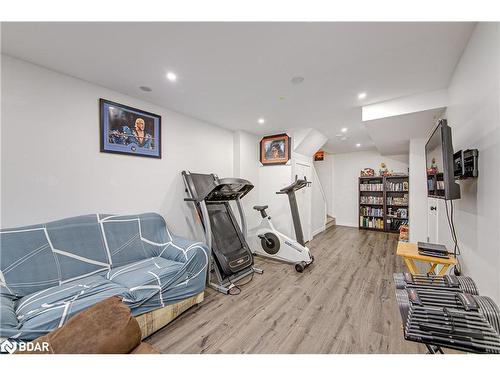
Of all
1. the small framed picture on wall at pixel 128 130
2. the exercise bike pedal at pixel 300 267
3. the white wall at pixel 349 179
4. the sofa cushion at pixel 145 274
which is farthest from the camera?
the white wall at pixel 349 179

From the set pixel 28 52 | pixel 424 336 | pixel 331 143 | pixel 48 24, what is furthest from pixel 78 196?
pixel 331 143

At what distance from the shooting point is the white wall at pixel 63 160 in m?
1.73

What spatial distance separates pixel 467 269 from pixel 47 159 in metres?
3.96

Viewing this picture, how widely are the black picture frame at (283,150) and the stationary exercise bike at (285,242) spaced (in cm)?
93

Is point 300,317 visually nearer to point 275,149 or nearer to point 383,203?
point 275,149

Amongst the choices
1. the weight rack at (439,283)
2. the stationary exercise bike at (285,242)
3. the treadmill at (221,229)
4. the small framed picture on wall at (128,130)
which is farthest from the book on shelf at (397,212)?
the small framed picture on wall at (128,130)

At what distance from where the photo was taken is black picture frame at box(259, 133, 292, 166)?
4.08 m

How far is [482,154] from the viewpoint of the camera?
4.26 feet

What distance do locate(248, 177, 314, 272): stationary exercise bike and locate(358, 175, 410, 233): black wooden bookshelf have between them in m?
3.61

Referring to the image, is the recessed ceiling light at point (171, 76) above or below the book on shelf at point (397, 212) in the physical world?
above

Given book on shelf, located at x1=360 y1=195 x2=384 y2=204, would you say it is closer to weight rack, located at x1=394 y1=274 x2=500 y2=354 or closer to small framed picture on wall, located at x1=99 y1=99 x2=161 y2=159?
weight rack, located at x1=394 y1=274 x2=500 y2=354

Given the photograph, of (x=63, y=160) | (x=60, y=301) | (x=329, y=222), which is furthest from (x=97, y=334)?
(x=329, y=222)

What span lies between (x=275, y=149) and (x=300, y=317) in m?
3.20

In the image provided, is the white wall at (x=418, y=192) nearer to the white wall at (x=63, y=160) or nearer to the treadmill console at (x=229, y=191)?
the treadmill console at (x=229, y=191)
